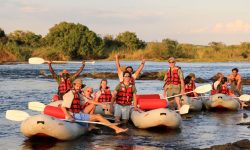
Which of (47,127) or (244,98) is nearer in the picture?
(47,127)

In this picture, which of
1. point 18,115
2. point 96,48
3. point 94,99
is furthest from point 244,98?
point 96,48

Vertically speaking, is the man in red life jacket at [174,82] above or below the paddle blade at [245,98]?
above

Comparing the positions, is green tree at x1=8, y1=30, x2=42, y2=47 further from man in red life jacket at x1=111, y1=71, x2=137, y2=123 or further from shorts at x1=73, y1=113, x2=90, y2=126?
shorts at x1=73, y1=113, x2=90, y2=126

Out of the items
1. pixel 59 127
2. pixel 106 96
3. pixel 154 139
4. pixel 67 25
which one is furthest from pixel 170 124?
pixel 67 25

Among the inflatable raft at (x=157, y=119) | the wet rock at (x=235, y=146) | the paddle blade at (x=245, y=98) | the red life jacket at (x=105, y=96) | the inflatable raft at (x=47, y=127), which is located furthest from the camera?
the paddle blade at (x=245, y=98)

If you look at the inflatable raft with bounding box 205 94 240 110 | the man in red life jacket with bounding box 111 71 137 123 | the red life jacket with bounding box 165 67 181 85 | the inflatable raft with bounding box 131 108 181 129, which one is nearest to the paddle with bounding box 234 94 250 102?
the inflatable raft with bounding box 205 94 240 110

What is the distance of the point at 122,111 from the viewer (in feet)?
39.6

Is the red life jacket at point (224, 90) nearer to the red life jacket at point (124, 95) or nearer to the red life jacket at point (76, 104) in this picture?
the red life jacket at point (124, 95)

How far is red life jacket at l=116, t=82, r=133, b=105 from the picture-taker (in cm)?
1180

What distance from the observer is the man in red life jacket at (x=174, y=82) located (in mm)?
13281

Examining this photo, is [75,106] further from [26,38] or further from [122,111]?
[26,38]

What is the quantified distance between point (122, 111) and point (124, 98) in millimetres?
343

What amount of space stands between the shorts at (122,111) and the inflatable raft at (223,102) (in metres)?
4.40

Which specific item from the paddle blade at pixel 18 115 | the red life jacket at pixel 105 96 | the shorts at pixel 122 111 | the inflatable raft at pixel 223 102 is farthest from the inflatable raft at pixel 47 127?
the inflatable raft at pixel 223 102
